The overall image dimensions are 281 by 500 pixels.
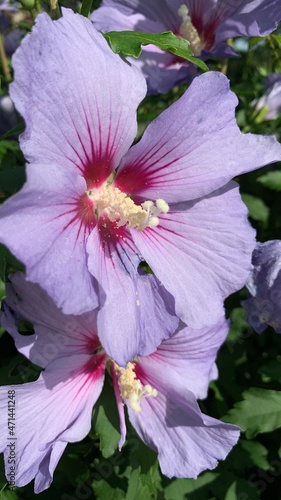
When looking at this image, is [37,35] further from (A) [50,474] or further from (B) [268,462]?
(B) [268,462]

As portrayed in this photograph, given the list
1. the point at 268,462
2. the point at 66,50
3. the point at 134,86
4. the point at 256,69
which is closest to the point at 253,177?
the point at 256,69

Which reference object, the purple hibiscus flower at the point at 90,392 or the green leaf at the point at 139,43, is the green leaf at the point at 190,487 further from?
the green leaf at the point at 139,43

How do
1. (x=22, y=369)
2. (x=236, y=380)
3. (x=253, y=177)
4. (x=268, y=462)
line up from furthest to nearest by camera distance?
1. (x=253, y=177)
2. (x=236, y=380)
3. (x=268, y=462)
4. (x=22, y=369)

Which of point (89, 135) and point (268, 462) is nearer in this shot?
point (89, 135)

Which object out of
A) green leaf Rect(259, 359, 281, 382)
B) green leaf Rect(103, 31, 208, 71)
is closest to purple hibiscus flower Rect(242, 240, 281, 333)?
green leaf Rect(259, 359, 281, 382)

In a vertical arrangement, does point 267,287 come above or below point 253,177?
above

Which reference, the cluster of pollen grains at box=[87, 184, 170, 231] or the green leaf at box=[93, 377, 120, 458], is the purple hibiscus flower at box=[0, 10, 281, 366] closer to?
the cluster of pollen grains at box=[87, 184, 170, 231]
